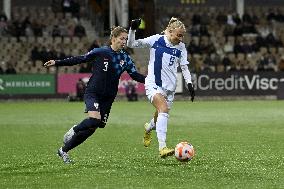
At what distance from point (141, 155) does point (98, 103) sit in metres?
1.90

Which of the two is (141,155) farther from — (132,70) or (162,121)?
(132,70)

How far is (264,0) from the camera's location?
160ft

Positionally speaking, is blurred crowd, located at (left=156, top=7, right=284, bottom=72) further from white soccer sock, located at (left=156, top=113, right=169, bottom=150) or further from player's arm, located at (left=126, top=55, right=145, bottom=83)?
white soccer sock, located at (left=156, top=113, right=169, bottom=150)

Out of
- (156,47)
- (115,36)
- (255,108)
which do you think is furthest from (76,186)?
(255,108)

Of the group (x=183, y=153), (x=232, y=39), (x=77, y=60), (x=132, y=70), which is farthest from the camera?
(x=232, y=39)

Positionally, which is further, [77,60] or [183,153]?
[77,60]

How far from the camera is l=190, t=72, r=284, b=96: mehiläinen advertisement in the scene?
3750 centimetres

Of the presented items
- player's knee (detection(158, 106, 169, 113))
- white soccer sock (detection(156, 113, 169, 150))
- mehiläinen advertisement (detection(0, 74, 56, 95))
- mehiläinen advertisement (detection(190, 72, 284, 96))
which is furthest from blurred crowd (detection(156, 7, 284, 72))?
white soccer sock (detection(156, 113, 169, 150))

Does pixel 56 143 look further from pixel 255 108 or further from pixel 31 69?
pixel 31 69

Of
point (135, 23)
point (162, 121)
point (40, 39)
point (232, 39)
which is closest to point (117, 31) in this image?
point (135, 23)

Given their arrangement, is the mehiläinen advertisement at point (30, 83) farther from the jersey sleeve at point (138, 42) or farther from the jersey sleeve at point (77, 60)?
the jersey sleeve at point (77, 60)

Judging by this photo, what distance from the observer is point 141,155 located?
44.0 feet

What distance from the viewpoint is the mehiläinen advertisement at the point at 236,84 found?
37.5 meters

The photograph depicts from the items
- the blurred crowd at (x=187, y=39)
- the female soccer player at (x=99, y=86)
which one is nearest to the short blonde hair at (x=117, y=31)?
the female soccer player at (x=99, y=86)
